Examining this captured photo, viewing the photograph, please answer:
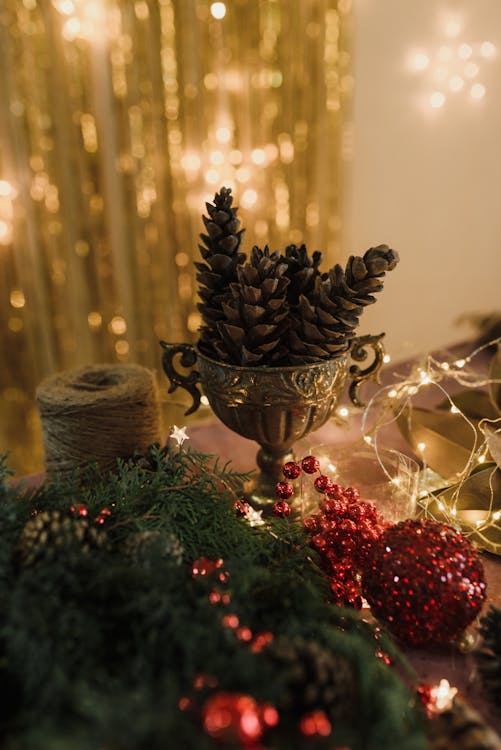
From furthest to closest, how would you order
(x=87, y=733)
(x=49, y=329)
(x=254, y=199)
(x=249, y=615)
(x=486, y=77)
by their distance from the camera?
(x=486, y=77) → (x=254, y=199) → (x=49, y=329) → (x=249, y=615) → (x=87, y=733)

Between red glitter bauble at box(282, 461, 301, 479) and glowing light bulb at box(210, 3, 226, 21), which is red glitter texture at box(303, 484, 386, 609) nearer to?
red glitter bauble at box(282, 461, 301, 479)

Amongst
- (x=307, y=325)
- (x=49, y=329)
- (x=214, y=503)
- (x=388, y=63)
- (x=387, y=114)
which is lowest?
(x=49, y=329)

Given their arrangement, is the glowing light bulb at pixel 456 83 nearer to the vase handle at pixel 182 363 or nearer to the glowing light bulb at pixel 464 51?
the glowing light bulb at pixel 464 51

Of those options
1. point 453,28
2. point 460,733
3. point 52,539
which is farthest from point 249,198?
point 460,733

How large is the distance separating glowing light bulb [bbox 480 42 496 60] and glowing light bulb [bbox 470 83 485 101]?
9 cm

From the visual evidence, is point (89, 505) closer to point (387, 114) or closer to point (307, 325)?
point (307, 325)

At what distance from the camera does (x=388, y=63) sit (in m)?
2.13

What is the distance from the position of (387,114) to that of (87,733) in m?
2.27

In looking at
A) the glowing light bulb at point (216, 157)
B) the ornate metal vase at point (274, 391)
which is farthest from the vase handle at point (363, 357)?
the glowing light bulb at point (216, 157)

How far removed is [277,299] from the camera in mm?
621

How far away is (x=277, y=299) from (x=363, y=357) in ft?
0.51

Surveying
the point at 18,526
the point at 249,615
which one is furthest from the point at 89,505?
the point at 249,615

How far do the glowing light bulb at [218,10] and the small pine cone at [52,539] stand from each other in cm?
172

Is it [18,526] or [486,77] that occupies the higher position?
[486,77]
